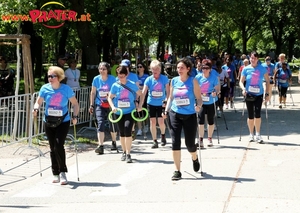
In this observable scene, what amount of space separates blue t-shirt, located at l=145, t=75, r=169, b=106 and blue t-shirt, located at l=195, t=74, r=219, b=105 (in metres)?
0.72

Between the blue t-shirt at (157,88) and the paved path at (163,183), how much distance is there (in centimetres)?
101

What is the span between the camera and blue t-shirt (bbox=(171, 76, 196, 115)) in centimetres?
797

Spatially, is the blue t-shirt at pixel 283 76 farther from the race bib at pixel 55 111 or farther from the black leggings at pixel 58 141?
the race bib at pixel 55 111

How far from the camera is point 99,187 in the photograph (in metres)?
7.89

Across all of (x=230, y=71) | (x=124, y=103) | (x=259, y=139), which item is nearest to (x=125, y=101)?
(x=124, y=103)

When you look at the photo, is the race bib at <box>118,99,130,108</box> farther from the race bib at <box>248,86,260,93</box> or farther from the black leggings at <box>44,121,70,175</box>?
the race bib at <box>248,86,260,93</box>

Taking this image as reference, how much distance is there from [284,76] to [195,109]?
34.4 feet

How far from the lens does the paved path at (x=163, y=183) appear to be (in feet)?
22.1

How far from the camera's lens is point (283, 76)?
1770 centimetres

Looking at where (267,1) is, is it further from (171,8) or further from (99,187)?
(99,187)

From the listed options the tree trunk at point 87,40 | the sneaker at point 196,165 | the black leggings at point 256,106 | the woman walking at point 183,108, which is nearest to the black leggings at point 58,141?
the woman walking at point 183,108

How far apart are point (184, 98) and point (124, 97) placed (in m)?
1.82

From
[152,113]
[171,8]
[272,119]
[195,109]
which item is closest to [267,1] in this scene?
[171,8]

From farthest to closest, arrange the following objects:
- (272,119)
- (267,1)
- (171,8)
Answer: (267,1)
(171,8)
(272,119)
